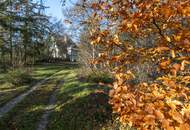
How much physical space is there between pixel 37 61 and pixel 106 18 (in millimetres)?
72629

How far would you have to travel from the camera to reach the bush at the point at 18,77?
35.0m

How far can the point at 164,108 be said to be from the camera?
3.42 m

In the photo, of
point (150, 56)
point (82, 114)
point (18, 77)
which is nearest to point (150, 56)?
point (150, 56)

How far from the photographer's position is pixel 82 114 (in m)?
20.6

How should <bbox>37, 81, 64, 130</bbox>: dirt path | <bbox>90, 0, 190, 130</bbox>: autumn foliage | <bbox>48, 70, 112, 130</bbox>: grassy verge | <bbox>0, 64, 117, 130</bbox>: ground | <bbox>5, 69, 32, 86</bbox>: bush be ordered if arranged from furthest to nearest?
<bbox>5, 69, 32, 86</bbox>: bush
<bbox>48, 70, 112, 130</bbox>: grassy verge
<bbox>0, 64, 117, 130</bbox>: ground
<bbox>37, 81, 64, 130</bbox>: dirt path
<bbox>90, 0, 190, 130</bbox>: autumn foliage

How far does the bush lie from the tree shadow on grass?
415 inches

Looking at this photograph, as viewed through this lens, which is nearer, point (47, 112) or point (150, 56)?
point (150, 56)

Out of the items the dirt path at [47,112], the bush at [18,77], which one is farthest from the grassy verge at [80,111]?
the bush at [18,77]

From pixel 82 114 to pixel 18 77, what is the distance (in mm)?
16266

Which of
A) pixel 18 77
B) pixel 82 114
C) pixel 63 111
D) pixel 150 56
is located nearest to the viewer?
pixel 150 56

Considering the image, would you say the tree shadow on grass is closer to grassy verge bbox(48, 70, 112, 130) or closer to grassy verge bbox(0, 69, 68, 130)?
grassy verge bbox(48, 70, 112, 130)

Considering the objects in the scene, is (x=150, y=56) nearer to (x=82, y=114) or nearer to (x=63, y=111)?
(x=82, y=114)

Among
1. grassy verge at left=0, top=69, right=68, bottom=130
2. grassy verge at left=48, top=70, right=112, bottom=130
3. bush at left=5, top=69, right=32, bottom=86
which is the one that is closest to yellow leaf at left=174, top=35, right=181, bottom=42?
grassy verge at left=48, top=70, right=112, bottom=130

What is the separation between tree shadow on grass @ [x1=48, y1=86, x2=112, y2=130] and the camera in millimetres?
18266
